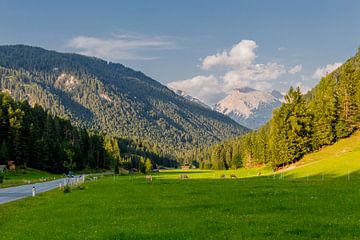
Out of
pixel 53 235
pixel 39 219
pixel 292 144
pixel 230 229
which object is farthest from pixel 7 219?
pixel 292 144

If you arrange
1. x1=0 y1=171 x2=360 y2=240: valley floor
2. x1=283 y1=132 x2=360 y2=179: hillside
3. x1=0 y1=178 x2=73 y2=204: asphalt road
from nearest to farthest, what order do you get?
1. x1=0 y1=171 x2=360 y2=240: valley floor
2. x1=0 y1=178 x2=73 y2=204: asphalt road
3. x1=283 y1=132 x2=360 y2=179: hillside

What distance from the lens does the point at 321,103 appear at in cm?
11319

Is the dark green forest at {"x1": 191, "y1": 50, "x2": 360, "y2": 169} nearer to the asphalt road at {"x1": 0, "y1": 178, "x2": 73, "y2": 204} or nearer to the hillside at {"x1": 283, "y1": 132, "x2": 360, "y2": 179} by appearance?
the hillside at {"x1": 283, "y1": 132, "x2": 360, "y2": 179}

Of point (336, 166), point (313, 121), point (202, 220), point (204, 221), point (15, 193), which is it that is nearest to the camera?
point (204, 221)

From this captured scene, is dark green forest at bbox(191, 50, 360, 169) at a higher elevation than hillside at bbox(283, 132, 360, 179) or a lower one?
higher

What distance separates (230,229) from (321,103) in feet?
337

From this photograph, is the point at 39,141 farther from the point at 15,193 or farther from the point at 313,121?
the point at 313,121

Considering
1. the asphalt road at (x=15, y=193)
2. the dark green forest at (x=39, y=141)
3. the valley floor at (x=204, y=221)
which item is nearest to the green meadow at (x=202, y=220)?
the valley floor at (x=204, y=221)

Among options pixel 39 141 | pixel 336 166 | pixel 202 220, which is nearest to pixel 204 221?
pixel 202 220

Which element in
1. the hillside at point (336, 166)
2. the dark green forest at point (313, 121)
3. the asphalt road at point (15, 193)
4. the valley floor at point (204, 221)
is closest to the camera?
the valley floor at point (204, 221)

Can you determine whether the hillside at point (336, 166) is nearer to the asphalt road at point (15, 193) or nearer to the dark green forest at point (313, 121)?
the dark green forest at point (313, 121)

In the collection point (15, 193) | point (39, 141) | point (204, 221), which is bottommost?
point (15, 193)

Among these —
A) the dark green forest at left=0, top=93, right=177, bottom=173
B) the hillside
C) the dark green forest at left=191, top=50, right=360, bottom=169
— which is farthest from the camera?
the dark green forest at left=0, top=93, right=177, bottom=173

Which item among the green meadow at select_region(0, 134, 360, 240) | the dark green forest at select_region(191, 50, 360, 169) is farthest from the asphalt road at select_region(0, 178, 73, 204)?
the dark green forest at select_region(191, 50, 360, 169)
